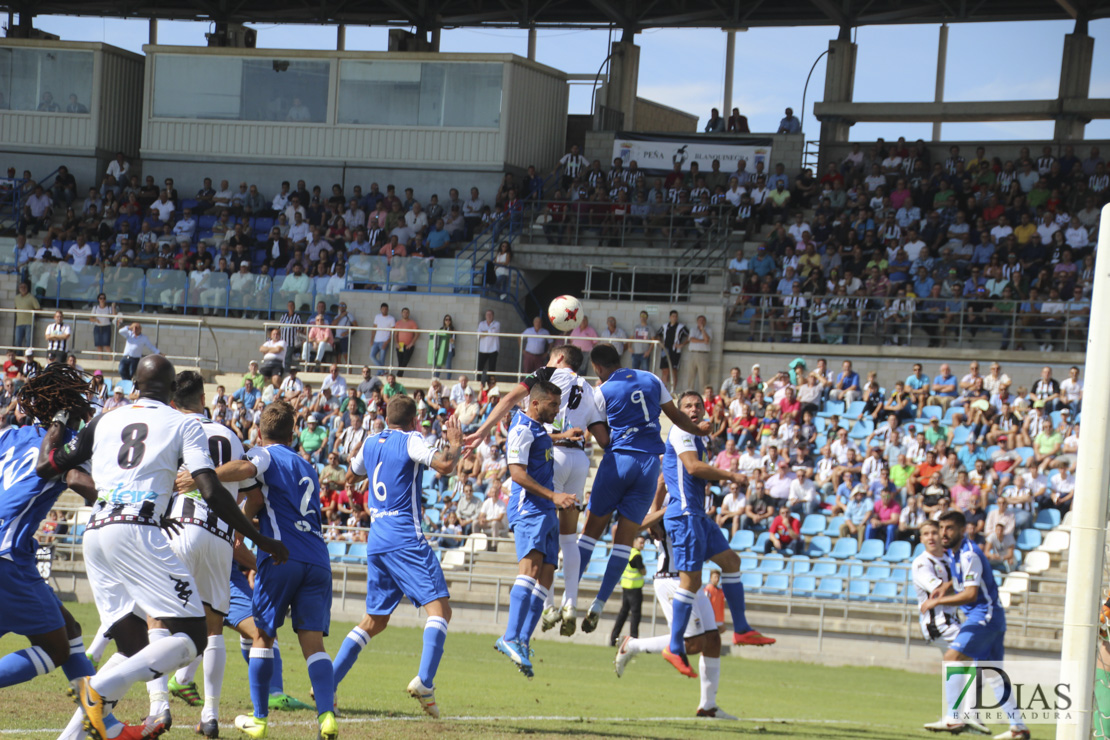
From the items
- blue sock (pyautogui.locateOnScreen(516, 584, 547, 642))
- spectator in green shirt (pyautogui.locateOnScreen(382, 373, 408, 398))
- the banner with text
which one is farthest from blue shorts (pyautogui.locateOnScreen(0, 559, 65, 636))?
the banner with text

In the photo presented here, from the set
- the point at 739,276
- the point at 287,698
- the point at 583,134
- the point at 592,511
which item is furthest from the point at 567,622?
the point at 583,134

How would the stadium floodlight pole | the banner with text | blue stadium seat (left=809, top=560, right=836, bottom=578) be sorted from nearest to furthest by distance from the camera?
the stadium floodlight pole, blue stadium seat (left=809, top=560, right=836, bottom=578), the banner with text

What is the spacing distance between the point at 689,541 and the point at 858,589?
383 inches

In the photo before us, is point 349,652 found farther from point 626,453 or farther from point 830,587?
point 830,587

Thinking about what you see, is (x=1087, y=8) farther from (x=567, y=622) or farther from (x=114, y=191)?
(x=567, y=622)

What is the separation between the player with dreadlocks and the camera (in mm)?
7277

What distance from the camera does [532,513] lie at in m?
10.1

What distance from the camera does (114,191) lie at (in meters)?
34.7

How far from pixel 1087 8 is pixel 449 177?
16.4 m

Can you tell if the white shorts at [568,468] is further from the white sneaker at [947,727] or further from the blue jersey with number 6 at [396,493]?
the white sneaker at [947,727]

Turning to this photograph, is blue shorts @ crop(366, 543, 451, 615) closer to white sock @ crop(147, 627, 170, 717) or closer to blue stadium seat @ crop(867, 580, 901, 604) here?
white sock @ crop(147, 627, 170, 717)

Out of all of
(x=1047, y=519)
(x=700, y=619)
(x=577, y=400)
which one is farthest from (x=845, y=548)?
(x=577, y=400)

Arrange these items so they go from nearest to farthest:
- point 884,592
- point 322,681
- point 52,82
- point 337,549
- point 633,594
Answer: point 322,681
point 633,594
point 884,592
point 337,549
point 52,82

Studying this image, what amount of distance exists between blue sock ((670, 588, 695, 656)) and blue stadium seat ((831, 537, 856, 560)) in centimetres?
1001
